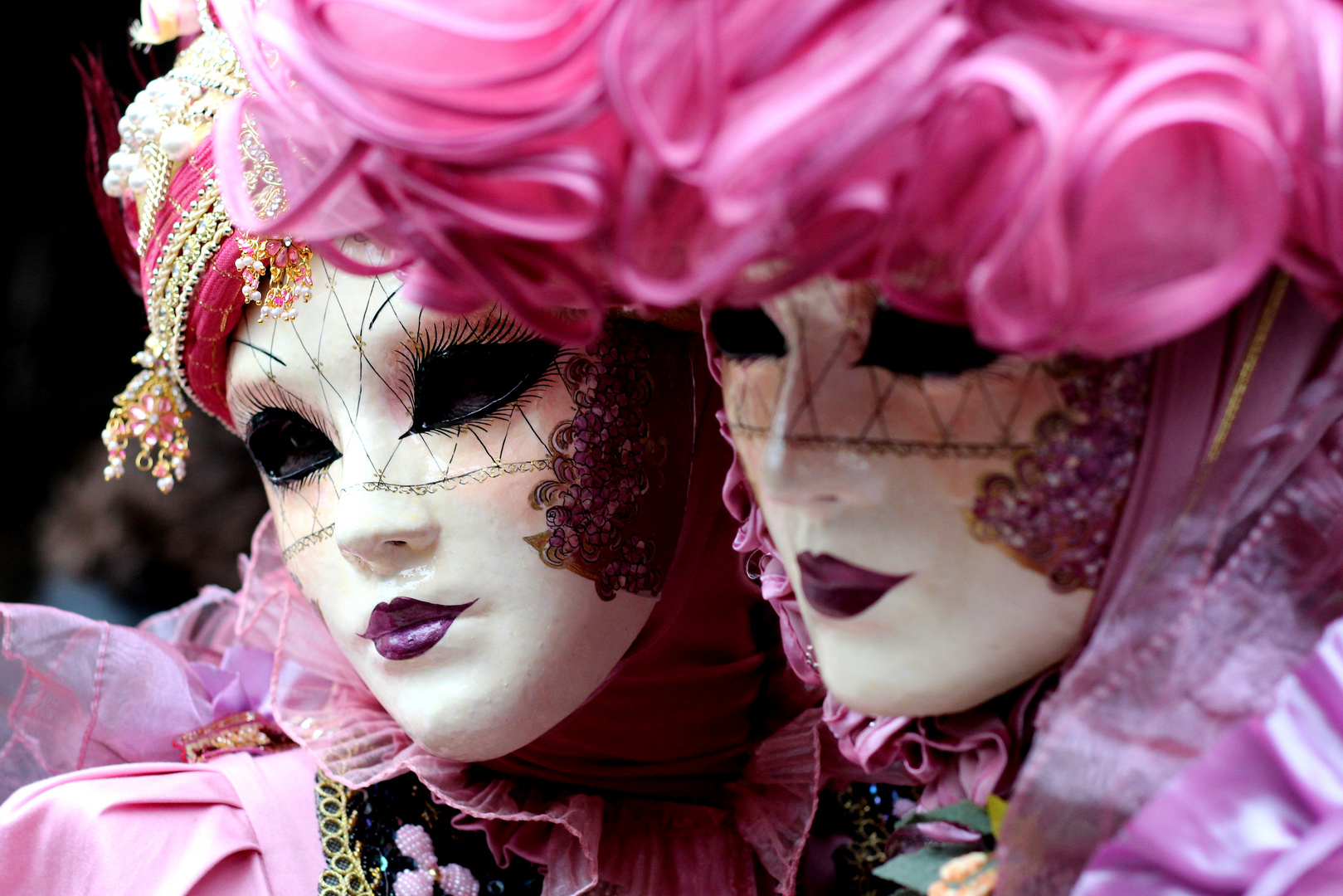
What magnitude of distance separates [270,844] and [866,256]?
862mm

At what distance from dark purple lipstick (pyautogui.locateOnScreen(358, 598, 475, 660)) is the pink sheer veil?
523 mm

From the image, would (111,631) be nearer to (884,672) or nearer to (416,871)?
(416,871)

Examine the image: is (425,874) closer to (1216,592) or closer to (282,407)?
(282,407)

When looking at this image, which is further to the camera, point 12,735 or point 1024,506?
point 12,735

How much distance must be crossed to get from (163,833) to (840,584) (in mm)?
721

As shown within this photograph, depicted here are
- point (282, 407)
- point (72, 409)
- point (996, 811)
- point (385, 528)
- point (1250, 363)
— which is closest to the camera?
point (1250, 363)

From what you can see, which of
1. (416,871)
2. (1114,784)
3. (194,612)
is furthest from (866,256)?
(194,612)

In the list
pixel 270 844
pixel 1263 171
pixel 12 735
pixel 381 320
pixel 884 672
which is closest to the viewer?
pixel 1263 171

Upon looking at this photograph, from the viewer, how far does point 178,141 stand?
119 centimetres

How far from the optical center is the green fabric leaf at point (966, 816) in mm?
878

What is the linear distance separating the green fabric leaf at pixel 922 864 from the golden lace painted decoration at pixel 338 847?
535 mm

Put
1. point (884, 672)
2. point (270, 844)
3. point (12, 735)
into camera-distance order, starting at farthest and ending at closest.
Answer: point (12, 735), point (270, 844), point (884, 672)

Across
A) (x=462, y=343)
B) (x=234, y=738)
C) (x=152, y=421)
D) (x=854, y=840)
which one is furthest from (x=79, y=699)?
(x=854, y=840)

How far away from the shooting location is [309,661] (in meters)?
1.41
